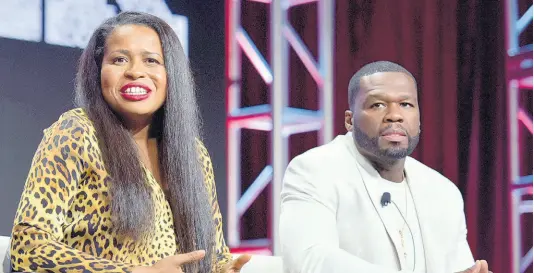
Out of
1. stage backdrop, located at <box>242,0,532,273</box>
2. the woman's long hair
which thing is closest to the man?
the woman's long hair

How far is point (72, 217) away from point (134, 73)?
429 mm

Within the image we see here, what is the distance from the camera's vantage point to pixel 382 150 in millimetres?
2691

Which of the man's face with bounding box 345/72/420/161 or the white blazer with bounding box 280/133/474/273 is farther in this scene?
the man's face with bounding box 345/72/420/161

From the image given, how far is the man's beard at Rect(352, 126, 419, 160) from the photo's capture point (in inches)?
106

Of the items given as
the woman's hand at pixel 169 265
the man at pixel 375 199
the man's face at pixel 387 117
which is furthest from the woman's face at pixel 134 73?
the man's face at pixel 387 117

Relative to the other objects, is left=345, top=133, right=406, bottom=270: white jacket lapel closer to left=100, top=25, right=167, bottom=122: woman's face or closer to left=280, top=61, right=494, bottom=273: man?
left=280, top=61, right=494, bottom=273: man

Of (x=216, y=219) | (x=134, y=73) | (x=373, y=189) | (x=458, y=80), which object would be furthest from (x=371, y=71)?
(x=458, y=80)

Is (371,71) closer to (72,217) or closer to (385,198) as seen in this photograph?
(385,198)

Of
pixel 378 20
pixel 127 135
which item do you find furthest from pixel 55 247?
pixel 378 20

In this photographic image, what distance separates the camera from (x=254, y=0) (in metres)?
6.23

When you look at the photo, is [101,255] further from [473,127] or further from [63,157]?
[473,127]

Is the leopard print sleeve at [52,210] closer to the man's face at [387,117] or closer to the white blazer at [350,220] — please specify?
the white blazer at [350,220]

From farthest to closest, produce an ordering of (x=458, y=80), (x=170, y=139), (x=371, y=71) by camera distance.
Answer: (x=458, y=80) < (x=371, y=71) < (x=170, y=139)

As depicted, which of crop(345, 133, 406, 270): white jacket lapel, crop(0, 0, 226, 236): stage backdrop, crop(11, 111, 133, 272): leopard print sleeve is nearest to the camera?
crop(11, 111, 133, 272): leopard print sleeve
